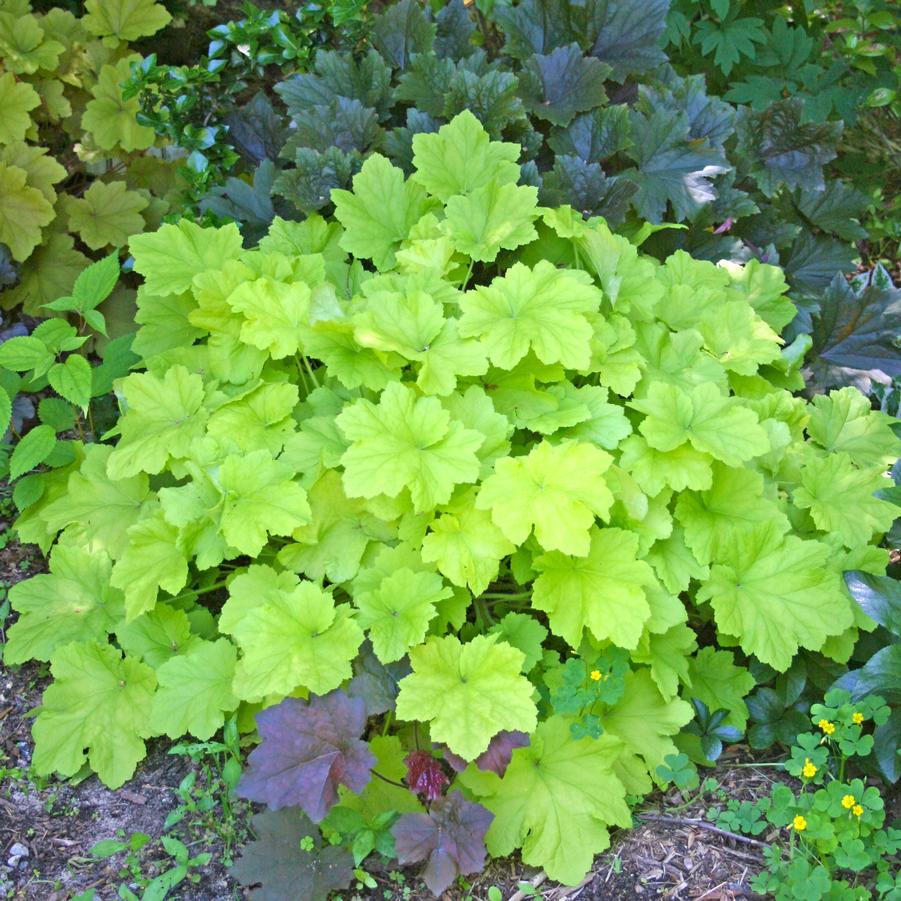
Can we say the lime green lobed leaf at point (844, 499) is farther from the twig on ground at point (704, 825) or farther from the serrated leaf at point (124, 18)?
the serrated leaf at point (124, 18)

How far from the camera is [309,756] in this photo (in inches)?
80.8

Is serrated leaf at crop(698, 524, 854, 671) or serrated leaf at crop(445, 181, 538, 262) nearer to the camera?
serrated leaf at crop(698, 524, 854, 671)

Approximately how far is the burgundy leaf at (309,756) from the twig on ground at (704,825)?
73cm

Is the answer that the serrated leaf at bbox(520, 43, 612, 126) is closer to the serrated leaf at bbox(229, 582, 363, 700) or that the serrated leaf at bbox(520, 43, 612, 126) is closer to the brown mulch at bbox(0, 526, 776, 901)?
the serrated leaf at bbox(229, 582, 363, 700)

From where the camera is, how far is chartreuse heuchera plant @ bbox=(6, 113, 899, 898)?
2.13m

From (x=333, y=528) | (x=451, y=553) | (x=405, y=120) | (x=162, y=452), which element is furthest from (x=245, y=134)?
(x=451, y=553)

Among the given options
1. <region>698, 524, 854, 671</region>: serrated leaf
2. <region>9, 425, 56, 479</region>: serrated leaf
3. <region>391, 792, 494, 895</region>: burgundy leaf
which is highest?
<region>9, 425, 56, 479</region>: serrated leaf

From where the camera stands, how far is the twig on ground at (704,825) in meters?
2.21

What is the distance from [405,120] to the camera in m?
3.31

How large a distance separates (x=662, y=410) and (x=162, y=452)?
1264mm

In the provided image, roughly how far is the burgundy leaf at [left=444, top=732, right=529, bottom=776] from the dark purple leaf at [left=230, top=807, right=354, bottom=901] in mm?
314

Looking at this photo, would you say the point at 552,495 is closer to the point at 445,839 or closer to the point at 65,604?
the point at 445,839

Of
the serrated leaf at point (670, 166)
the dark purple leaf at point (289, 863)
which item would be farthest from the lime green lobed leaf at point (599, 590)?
the serrated leaf at point (670, 166)

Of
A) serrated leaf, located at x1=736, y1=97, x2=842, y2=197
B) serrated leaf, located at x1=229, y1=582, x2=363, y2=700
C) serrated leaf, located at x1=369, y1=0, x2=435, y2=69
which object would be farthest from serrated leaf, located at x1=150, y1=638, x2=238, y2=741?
serrated leaf, located at x1=736, y1=97, x2=842, y2=197
